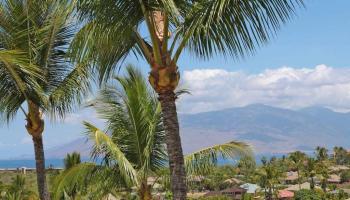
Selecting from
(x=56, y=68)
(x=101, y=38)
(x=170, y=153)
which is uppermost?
(x=56, y=68)

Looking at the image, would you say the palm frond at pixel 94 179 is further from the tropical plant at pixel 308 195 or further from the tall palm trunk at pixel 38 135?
the tropical plant at pixel 308 195

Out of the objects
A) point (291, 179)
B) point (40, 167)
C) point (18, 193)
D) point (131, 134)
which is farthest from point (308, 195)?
point (40, 167)

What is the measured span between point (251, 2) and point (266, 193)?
64.6m

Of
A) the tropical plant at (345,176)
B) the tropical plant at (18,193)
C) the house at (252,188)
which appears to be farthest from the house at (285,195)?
the tropical plant at (18,193)

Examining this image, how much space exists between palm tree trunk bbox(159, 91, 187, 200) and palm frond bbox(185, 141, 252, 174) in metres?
2.18

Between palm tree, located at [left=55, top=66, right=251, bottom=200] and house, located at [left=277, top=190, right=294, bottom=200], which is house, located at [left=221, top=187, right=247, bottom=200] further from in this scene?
palm tree, located at [left=55, top=66, right=251, bottom=200]

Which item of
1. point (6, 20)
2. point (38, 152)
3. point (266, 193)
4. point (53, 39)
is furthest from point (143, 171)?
point (266, 193)

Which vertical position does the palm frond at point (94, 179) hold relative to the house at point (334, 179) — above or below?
below

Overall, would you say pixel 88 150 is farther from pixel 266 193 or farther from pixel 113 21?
pixel 266 193

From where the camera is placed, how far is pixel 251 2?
5824 mm

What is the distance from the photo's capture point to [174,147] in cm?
656

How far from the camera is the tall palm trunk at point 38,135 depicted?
10305 millimetres

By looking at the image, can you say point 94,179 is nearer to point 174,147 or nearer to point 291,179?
point 174,147

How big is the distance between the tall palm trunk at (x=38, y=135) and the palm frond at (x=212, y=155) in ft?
9.36
